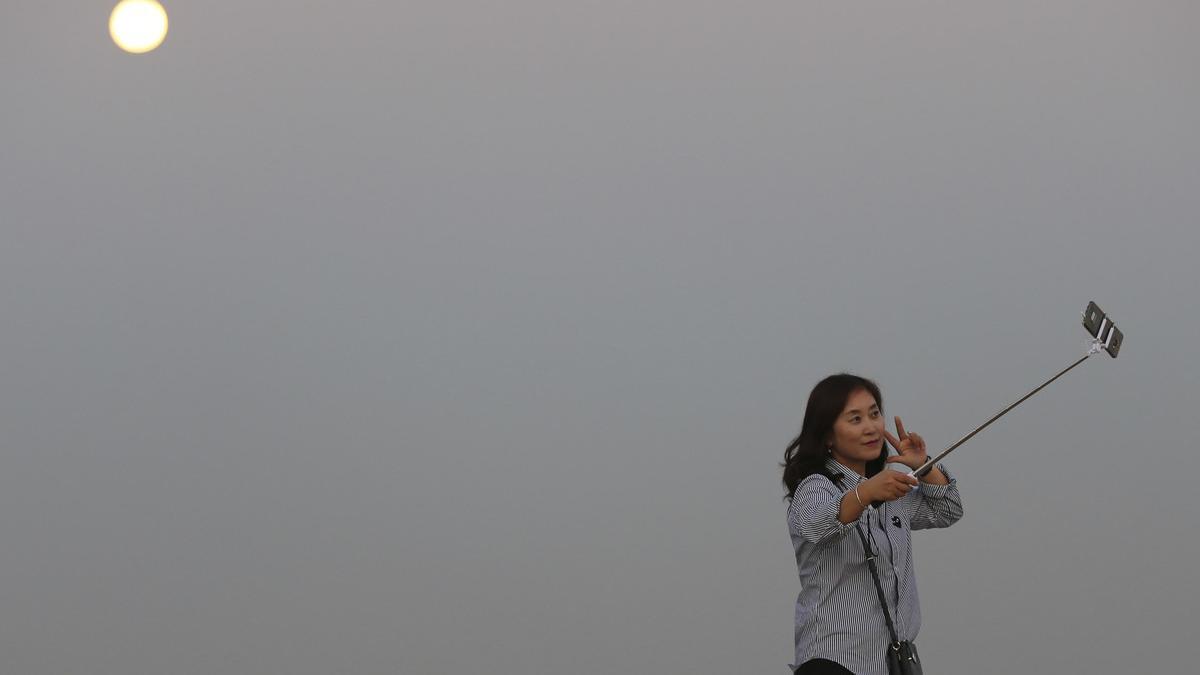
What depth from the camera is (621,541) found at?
13.1ft

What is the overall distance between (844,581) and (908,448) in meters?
0.34

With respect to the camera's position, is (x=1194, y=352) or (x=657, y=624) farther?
(x=1194, y=352)

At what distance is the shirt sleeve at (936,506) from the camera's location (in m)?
2.87

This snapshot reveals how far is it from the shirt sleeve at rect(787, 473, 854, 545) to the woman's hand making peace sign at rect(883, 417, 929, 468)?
197 millimetres

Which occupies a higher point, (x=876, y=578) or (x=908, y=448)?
(x=908, y=448)

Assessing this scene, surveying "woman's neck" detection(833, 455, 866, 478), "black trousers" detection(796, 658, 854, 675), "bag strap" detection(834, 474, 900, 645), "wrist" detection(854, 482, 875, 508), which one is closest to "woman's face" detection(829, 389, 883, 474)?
"woman's neck" detection(833, 455, 866, 478)

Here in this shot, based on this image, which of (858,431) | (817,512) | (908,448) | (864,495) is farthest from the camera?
(908,448)

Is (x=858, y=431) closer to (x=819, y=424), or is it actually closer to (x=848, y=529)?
(x=819, y=424)

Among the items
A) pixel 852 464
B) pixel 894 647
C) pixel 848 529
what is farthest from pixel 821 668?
pixel 852 464

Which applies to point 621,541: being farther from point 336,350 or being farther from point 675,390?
point 336,350

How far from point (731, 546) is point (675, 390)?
1.55 ft

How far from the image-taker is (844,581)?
261 cm

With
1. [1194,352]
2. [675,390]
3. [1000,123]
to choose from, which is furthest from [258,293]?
[1194,352]

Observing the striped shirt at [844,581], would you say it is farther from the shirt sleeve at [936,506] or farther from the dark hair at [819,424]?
the shirt sleeve at [936,506]
